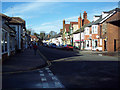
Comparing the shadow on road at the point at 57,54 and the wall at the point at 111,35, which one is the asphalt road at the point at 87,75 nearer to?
the shadow on road at the point at 57,54

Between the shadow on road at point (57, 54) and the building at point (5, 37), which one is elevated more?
the building at point (5, 37)

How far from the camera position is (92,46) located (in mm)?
45656

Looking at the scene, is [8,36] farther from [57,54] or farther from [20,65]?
[57,54]

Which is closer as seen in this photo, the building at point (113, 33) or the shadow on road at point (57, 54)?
the shadow on road at point (57, 54)

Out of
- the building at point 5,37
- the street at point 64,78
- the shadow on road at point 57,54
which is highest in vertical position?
the building at point 5,37

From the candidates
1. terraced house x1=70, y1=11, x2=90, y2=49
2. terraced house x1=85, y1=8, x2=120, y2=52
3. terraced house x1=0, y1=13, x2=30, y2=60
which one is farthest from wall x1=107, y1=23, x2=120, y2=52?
terraced house x1=70, y1=11, x2=90, y2=49

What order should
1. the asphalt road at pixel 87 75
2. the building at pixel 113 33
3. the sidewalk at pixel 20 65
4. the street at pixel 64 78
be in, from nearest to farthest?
1. the street at pixel 64 78
2. the asphalt road at pixel 87 75
3. the sidewalk at pixel 20 65
4. the building at pixel 113 33

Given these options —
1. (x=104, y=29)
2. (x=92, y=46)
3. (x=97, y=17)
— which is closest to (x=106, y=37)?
(x=104, y=29)

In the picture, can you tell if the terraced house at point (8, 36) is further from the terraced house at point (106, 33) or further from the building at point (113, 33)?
the building at point (113, 33)

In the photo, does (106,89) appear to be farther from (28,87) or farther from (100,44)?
(100,44)

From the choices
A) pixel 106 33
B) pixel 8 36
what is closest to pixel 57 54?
pixel 8 36

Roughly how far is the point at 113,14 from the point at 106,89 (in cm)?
3370

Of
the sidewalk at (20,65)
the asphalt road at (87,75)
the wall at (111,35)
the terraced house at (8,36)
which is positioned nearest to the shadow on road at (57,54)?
the sidewalk at (20,65)

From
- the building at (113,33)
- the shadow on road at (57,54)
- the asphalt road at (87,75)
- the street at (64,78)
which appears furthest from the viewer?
the building at (113,33)
